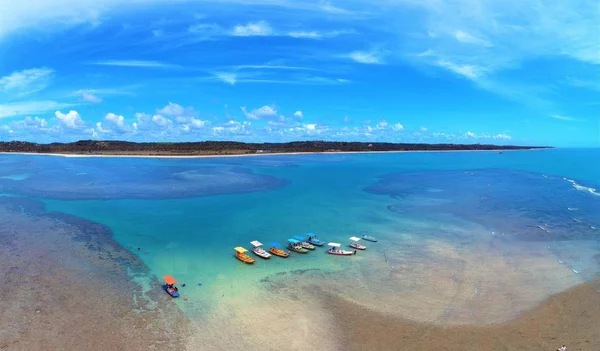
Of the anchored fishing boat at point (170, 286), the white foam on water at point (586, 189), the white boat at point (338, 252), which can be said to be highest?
the white foam on water at point (586, 189)

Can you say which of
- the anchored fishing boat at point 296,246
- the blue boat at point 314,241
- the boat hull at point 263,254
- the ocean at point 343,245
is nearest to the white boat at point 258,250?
Result: the boat hull at point 263,254

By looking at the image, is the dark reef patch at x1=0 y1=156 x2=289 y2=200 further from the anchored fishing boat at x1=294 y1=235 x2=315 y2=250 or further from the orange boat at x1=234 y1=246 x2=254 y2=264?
the orange boat at x1=234 y1=246 x2=254 y2=264

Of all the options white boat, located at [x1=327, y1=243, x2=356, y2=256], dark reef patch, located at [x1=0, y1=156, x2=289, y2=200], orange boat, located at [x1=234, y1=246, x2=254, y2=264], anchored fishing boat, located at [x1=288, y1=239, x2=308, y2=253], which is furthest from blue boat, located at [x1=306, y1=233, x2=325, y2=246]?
dark reef patch, located at [x1=0, y1=156, x2=289, y2=200]

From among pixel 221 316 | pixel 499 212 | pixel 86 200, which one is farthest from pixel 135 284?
pixel 499 212

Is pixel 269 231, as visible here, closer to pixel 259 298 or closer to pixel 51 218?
pixel 259 298

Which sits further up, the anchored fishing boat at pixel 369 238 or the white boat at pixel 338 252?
the anchored fishing boat at pixel 369 238

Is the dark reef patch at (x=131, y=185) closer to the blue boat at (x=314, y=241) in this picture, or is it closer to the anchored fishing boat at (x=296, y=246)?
the blue boat at (x=314, y=241)
